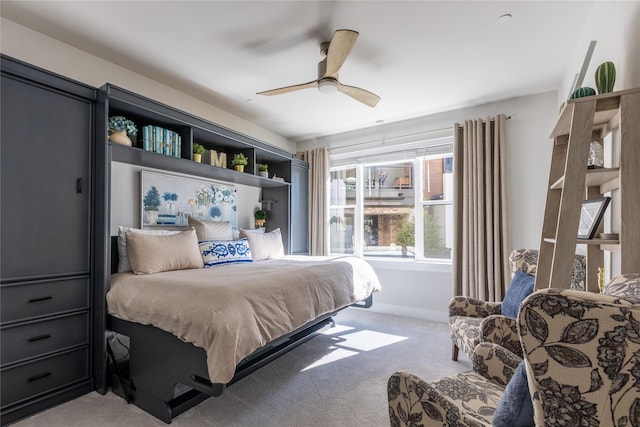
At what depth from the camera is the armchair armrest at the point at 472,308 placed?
8.54 ft

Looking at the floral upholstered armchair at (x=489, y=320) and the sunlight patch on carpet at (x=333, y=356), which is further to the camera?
the sunlight patch on carpet at (x=333, y=356)

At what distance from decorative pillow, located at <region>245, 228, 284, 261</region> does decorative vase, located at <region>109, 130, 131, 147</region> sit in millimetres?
1619

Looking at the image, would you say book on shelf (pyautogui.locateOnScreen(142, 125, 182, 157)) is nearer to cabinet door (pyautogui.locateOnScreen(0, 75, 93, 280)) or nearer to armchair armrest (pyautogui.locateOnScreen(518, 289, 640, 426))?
cabinet door (pyautogui.locateOnScreen(0, 75, 93, 280))

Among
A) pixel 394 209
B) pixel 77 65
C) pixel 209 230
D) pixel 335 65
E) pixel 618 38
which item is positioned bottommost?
pixel 209 230

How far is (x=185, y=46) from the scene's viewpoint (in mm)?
2488

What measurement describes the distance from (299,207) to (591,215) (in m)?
3.52

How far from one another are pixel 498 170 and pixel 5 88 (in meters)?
4.18

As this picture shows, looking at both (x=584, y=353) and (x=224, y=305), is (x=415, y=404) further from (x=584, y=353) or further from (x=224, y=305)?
(x=224, y=305)

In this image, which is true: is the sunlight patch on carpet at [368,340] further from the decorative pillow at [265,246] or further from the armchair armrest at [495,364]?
the armchair armrest at [495,364]

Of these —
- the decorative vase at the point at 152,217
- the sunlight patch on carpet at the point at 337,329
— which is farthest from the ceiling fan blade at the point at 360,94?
the sunlight patch on carpet at the point at 337,329

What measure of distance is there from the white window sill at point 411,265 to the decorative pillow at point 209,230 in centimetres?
208

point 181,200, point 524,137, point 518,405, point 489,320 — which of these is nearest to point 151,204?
point 181,200

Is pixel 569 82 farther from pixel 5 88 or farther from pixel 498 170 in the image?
pixel 5 88

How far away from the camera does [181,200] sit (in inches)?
133
